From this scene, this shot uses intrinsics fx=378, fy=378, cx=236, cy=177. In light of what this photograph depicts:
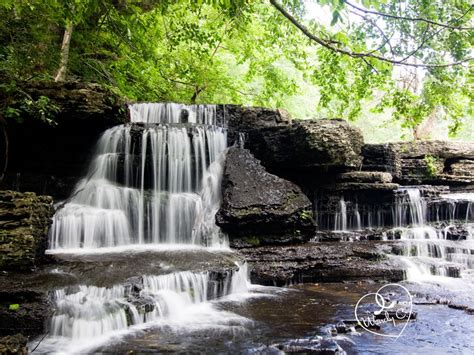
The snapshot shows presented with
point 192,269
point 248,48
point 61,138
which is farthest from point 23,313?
point 248,48

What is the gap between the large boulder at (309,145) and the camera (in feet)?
31.3

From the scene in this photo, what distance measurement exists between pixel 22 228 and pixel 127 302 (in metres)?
2.24

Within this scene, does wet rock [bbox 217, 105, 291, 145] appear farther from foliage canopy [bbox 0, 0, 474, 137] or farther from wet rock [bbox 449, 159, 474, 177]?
wet rock [bbox 449, 159, 474, 177]

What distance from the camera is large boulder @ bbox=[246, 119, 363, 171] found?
31.3 ft

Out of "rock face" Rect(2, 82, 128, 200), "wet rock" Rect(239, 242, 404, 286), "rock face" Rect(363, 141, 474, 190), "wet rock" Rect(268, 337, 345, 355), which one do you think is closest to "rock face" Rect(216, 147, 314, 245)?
"wet rock" Rect(239, 242, 404, 286)

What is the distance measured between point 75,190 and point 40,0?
4352mm

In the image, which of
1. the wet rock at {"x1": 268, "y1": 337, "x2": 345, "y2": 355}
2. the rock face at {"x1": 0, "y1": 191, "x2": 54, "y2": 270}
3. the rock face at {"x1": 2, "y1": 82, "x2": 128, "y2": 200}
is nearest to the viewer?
the wet rock at {"x1": 268, "y1": 337, "x2": 345, "y2": 355}

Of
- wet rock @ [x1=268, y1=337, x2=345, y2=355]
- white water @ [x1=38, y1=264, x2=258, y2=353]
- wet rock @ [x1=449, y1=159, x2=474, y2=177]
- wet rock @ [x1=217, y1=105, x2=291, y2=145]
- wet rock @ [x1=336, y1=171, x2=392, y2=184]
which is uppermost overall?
wet rock @ [x1=217, y1=105, x2=291, y2=145]

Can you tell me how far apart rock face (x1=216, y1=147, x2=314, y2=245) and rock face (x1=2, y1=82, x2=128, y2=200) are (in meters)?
3.14

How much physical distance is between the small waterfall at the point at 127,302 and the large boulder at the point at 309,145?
485cm

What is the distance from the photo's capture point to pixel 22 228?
566cm

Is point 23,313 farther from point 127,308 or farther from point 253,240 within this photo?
point 253,240

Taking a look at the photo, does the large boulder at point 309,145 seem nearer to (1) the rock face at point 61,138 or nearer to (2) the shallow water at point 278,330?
(1) the rock face at point 61,138

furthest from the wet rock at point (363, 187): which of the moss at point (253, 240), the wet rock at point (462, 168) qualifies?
the wet rock at point (462, 168)
